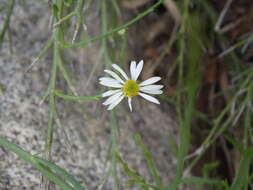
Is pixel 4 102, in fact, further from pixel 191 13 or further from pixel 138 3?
pixel 191 13

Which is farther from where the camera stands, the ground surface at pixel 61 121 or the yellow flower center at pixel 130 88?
the ground surface at pixel 61 121

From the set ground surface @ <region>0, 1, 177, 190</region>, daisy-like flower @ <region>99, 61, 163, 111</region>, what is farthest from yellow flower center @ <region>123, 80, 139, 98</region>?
ground surface @ <region>0, 1, 177, 190</region>

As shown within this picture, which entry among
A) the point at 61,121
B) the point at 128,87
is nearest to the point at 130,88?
the point at 128,87

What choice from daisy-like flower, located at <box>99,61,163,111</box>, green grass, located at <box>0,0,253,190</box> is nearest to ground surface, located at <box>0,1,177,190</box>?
green grass, located at <box>0,0,253,190</box>

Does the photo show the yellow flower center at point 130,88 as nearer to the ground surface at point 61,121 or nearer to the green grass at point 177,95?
the green grass at point 177,95

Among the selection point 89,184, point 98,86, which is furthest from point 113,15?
point 89,184

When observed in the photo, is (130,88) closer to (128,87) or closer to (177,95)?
(128,87)

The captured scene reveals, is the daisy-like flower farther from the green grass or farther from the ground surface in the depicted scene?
the ground surface

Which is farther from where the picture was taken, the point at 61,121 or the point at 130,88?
the point at 61,121

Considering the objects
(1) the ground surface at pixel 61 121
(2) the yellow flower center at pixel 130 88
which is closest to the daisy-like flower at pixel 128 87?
(2) the yellow flower center at pixel 130 88

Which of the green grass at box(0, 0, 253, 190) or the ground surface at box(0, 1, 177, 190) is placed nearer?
the green grass at box(0, 0, 253, 190)

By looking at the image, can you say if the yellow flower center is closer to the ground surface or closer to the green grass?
the green grass

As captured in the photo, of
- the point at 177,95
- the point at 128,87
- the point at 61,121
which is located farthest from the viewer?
the point at 177,95
